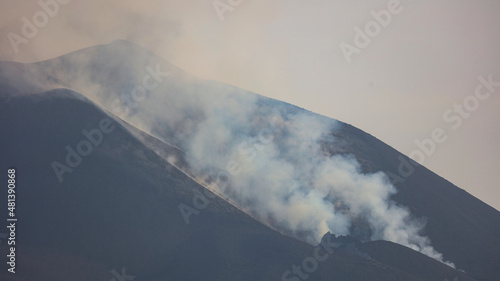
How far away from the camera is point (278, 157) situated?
61.1 meters

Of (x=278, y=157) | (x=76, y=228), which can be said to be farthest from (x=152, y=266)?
(x=278, y=157)

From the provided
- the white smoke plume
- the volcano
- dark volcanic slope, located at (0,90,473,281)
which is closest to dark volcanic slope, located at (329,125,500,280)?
the volcano

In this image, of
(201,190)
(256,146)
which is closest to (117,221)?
(201,190)

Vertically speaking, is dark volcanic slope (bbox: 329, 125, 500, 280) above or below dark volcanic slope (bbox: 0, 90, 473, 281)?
above

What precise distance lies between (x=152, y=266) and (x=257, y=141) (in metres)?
24.9

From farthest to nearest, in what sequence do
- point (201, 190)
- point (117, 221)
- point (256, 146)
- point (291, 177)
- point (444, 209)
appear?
1. point (256, 146)
2. point (444, 209)
3. point (291, 177)
4. point (201, 190)
5. point (117, 221)

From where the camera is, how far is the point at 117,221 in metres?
43.2

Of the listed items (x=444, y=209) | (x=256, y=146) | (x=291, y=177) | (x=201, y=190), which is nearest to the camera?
(x=201, y=190)

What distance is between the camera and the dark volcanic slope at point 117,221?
4062cm

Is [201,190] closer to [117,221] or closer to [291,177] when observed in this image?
[117,221]

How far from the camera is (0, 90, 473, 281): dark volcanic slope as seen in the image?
40616 mm

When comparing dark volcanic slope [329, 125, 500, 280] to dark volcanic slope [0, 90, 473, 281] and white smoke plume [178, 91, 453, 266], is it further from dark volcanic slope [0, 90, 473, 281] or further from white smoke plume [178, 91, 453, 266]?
dark volcanic slope [0, 90, 473, 281]

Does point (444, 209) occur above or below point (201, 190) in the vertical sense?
above

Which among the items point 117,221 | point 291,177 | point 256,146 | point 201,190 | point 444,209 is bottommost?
point 117,221
